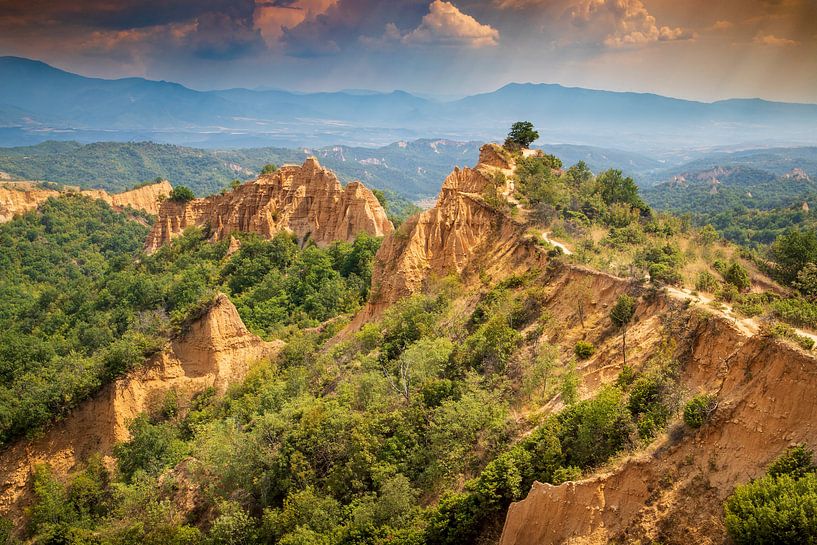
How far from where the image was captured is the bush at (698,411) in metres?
14.2

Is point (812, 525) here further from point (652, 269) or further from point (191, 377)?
point (191, 377)

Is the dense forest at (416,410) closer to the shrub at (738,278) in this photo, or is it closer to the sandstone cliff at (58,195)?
the shrub at (738,278)

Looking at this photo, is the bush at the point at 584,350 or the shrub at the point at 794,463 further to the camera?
the bush at the point at 584,350

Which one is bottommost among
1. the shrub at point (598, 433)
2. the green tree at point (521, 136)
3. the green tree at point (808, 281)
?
the shrub at point (598, 433)

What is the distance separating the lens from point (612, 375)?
19141 millimetres

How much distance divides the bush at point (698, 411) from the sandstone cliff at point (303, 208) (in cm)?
4388

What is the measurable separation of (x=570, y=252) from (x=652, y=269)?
7382 mm

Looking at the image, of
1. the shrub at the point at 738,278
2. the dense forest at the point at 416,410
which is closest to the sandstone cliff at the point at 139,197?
the dense forest at the point at 416,410

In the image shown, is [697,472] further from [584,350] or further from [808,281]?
[808,281]

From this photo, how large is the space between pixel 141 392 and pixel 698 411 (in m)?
30.4

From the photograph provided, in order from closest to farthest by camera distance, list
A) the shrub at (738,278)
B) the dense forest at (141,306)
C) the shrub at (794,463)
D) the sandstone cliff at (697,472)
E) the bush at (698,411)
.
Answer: the shrub at (794,463) < the sandstone cliff at (697,472) < the bush at (698,411) < the shrub at (738,278) < the dense forest at (141,306)

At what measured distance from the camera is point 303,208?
6316 cm

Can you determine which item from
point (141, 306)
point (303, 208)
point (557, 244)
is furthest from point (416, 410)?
point (303, 208)

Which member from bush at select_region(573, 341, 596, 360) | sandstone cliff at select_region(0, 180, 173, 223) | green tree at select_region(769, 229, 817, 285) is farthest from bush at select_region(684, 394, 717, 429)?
sandstone cliff at select_region(0, 180, 173, 223)
